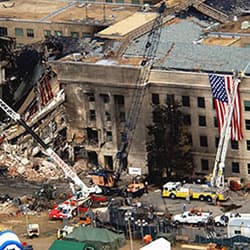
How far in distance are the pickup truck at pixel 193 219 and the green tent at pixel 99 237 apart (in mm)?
5903

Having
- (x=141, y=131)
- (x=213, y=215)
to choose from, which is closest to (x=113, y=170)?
(x=141, y=131)

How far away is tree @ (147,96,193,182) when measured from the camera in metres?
165

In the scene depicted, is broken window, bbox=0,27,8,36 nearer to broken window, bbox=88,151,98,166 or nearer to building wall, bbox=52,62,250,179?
building wall, bbox=52,62,250,179

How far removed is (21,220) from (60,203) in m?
4.05

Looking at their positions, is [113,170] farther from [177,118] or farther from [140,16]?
[140,16]

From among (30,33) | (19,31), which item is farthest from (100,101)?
(19,31)

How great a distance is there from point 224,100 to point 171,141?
5.75m

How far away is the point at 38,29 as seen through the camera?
18850 centimetres

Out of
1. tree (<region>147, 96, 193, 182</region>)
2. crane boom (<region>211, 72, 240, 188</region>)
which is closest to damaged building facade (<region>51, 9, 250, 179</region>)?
tree (<region>147, 96, 193, 182</region>)

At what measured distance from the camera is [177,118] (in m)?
165

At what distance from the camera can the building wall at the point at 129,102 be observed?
164250mm

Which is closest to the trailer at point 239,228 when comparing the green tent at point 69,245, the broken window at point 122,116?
the green tent at point 69,245

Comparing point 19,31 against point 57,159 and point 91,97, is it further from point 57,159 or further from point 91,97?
point 57,159

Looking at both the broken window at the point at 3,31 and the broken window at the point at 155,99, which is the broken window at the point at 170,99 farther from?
the broken window at the point at 3,31
